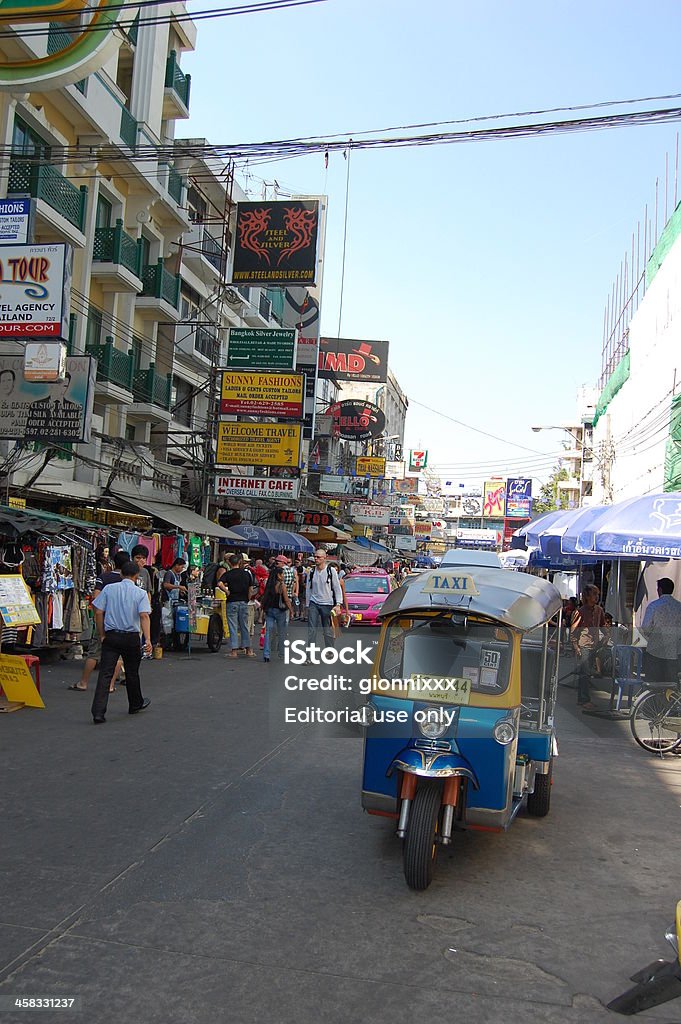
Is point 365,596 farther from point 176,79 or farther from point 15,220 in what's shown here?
point 176,79

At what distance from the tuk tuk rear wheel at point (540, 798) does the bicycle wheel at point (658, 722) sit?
3395 millimetres

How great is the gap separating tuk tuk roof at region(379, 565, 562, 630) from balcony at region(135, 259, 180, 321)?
875 inches

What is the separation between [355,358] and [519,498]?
1330 inches

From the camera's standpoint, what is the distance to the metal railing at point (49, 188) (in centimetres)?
1905

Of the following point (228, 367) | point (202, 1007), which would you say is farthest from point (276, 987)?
point (228, 367)

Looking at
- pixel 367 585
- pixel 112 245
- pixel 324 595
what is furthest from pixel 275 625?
pixel 112 245

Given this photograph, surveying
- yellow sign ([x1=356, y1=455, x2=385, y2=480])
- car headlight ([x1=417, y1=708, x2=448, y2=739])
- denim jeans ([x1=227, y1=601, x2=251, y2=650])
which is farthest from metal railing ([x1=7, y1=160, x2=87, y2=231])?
yellow sign ([x1=356, y1=455, x2=385, y2=480])

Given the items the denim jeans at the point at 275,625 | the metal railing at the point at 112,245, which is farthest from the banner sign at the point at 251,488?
the denim jeans at the point at 275,625

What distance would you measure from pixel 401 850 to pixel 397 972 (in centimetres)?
190

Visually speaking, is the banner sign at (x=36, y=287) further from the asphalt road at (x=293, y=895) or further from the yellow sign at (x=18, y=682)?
the asphalt road at (x=293, y=895)

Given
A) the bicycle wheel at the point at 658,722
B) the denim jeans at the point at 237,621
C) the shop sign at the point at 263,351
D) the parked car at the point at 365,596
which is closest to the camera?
the bicycle wheel at the point at 658,722

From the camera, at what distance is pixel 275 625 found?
17031 mm

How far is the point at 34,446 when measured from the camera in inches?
765

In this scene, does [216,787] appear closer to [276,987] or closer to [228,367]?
[276,987]
